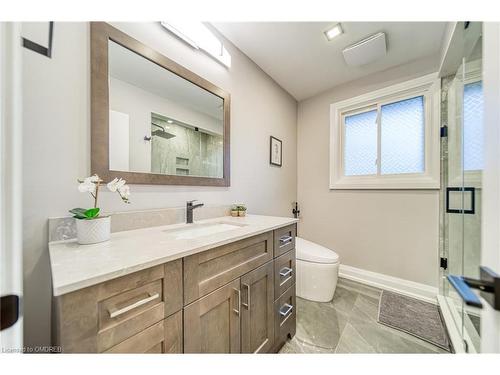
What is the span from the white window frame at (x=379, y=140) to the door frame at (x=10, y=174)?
2413 millimetres

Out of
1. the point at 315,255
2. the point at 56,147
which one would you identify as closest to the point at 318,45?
the point at 315,255

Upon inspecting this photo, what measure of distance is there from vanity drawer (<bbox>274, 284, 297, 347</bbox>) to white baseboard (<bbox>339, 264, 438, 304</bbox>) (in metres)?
1.20

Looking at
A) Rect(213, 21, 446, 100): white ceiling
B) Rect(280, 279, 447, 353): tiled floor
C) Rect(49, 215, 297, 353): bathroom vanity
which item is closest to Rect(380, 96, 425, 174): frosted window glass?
Rect(213, 21, 446, 100): white ceiling

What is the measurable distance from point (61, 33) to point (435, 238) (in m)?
2.95

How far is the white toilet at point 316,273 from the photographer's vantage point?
5.19 feet

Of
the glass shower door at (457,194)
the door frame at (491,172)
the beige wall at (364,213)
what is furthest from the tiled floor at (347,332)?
the door frame at (491,172)

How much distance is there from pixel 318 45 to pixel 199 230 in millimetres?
1859

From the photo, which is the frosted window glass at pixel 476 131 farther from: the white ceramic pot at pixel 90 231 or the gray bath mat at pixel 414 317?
the white ceramic pot at pixel 90 231

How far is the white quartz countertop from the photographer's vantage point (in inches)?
17.5

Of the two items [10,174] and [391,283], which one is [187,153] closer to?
[10,174]

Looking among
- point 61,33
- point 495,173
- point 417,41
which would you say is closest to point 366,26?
point 417,41

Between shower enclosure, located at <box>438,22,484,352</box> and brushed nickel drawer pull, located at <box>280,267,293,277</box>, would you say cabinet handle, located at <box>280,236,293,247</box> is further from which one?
shower enclosure, located at <box>438,22,484,352</box>

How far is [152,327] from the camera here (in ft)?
1.84
